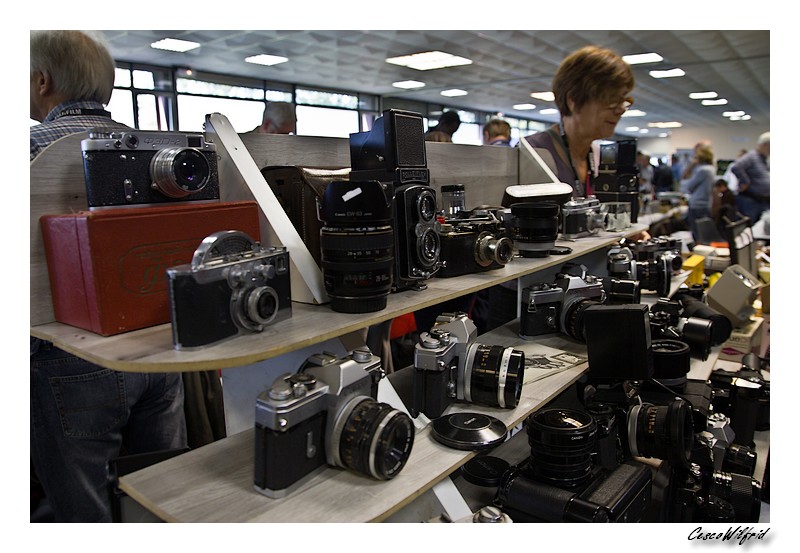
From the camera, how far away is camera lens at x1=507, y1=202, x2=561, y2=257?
178 cm

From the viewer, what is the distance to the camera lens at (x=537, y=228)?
178cm

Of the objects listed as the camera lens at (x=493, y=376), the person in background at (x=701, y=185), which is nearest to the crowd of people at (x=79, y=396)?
the camera lens at (x=493, y=376)

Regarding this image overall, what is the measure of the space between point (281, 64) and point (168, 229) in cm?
664

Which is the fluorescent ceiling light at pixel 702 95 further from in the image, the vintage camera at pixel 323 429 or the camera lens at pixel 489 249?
the vintage camera at pixel 323 429

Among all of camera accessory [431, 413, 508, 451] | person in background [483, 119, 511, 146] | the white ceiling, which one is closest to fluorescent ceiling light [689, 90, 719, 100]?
the white ceiling

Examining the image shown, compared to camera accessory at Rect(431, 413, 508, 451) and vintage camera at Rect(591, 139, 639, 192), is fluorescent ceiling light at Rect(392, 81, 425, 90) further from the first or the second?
camera accessory at Rect(431, 413, 508, 451)

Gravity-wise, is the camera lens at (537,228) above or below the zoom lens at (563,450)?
above

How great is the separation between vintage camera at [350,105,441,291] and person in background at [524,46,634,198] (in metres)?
1.33

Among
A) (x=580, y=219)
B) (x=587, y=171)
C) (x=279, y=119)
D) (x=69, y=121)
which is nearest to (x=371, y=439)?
(x=69, y=121)

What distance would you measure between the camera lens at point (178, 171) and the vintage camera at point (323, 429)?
16.0 inches

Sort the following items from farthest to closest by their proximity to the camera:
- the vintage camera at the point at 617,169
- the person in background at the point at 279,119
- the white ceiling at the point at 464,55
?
the white ceiling at the point at 464,55 < the person in background at the point at 279,119 < the vintage camera at the point at 617,169

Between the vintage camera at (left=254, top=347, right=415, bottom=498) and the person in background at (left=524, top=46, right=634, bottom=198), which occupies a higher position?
the person in background at (left=524, top=46, right=634, bottom=198)

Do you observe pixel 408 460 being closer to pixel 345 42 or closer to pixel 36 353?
pixel 36 353

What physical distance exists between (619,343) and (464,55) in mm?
5792
